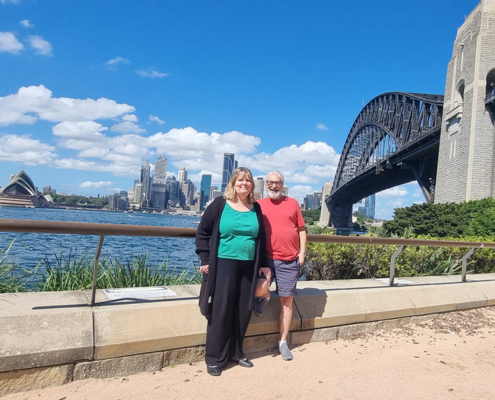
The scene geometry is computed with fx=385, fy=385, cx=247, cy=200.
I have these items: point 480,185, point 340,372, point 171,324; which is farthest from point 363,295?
point 480,185

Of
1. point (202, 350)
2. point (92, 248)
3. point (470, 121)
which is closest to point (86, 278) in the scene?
point (202, 350)

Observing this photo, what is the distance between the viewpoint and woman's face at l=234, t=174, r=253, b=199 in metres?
3.02

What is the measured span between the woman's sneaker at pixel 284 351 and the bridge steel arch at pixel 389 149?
1293 inches

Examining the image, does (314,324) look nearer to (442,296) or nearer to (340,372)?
(340,372)

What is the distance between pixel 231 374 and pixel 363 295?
1.82 meters

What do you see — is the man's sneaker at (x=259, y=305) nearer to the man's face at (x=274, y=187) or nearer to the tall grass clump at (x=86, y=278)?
the man's face at (x=274, y=187)

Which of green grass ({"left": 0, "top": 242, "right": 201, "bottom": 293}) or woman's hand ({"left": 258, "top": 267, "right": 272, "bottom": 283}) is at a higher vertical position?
woman's hand ({"left": 258, "top": 267, "right": 272, "bottom": 283})

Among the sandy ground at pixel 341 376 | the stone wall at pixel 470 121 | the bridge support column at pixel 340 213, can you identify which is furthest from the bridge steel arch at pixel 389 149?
the sandy ground at pixel 341 376

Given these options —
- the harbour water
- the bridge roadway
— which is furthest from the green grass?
the bridge roadway

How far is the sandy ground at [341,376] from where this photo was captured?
254 centimetres

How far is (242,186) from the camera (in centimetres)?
303

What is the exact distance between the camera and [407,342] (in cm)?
378

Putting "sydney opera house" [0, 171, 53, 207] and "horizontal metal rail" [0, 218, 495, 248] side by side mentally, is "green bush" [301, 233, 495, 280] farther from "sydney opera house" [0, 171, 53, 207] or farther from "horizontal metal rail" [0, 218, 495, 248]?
"sydney opera house" [0, 171, 53, 207]

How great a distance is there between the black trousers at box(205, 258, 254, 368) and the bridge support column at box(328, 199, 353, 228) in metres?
68.2
